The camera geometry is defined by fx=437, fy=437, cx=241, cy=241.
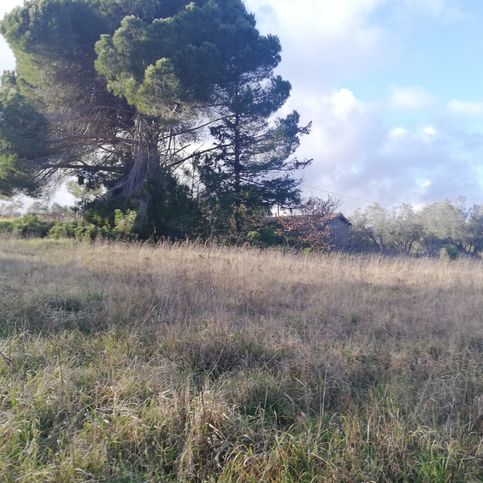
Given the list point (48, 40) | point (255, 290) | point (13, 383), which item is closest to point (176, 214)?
point (48, 40)

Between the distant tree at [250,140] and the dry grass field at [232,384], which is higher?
the distant tree at [250,140]

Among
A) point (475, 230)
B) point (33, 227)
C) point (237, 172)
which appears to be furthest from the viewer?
point (475, 230)

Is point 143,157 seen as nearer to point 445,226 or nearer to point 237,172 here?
point 237,172

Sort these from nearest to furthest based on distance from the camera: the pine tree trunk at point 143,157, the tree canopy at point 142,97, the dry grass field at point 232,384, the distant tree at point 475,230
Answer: the dry grass field at point 232,384 → the tree canopy at point 142,97 → the pine tree trunk at point 143,157 → the distant tree at point 475,230

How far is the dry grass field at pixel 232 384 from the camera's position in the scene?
263 centimetres

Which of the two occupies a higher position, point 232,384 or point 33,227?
point 33,227

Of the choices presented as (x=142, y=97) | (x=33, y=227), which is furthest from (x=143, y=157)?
(x=33, y=227)

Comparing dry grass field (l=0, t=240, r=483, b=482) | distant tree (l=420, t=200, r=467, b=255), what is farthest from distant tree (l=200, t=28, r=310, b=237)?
distant tree (l=420, t=200, r=467, b=255)

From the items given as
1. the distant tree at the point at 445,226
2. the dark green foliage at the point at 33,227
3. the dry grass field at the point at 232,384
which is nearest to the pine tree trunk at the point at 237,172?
the dark green foliage at the point at 33,227

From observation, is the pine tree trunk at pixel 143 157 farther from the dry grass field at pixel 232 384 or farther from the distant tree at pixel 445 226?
the distant tree at pixel 445 226

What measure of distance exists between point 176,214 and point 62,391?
595 inches

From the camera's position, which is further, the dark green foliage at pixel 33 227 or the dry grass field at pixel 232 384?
the dark green foliage at pixel 33 227

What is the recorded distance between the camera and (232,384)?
3465mm

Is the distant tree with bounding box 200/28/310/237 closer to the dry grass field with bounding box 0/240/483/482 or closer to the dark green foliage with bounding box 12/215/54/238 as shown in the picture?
the dark green foliage with bounding box 12/215/54/238
